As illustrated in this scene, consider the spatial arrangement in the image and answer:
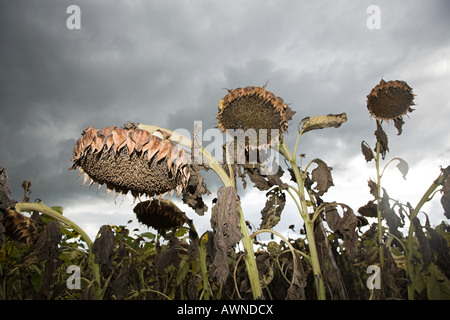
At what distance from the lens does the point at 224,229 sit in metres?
1.96

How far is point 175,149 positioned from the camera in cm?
183

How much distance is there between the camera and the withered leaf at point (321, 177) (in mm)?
2830

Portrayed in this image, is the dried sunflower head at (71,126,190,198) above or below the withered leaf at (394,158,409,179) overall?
below

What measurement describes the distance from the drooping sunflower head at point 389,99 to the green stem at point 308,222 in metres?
1.14

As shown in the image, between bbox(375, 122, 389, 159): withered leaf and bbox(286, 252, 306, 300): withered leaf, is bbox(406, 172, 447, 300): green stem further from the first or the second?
bbox(286, 252, 306, 300): withered leaf

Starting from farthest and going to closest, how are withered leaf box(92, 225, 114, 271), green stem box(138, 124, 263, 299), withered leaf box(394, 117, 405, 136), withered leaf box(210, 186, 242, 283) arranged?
withered leaf box(394, 117, 405, 136)
withered leaf box(92, 225, 114, 271)
green stem box(138, 124, 263, 299)
withered leaf box(210, 186, 242, 283)

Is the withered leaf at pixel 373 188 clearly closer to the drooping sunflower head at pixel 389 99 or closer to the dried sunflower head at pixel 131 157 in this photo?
the drooping sunflower head at pixel 389 99

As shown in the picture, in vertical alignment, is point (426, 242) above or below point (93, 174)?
below

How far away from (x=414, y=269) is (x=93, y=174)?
263cm

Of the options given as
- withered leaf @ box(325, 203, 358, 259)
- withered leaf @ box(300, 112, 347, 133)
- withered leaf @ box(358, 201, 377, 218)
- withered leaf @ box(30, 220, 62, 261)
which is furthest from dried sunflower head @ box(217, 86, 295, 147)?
withered leaf @ box(30, 220, 62, 261)

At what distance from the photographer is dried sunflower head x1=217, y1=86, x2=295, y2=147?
7.90ft

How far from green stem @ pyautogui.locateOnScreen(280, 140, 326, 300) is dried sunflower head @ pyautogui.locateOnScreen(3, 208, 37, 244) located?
2.19m
